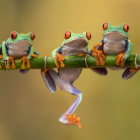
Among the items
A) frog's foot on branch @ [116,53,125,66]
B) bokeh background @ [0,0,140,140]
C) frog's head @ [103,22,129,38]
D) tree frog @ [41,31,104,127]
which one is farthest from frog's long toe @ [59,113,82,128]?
bokeh background @ [0,0,140,140]

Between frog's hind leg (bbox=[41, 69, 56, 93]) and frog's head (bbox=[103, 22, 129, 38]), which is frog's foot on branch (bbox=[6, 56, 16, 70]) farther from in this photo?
frog's head (bbox=[103, 22, 129, 38])

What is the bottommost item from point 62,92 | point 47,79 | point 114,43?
point 62,92

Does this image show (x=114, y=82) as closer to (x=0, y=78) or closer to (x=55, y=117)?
(x=55, y=117)

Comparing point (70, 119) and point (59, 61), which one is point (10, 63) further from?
point (70, 119)

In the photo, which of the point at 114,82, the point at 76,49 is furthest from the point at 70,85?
the point at 114,82

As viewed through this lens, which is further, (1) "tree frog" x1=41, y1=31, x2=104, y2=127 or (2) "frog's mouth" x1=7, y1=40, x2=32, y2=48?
(2) "frog's mouth" x1=7, y1=40, x2=32, y2=48

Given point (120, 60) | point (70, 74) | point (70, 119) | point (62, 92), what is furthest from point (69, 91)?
point (62, 92)
